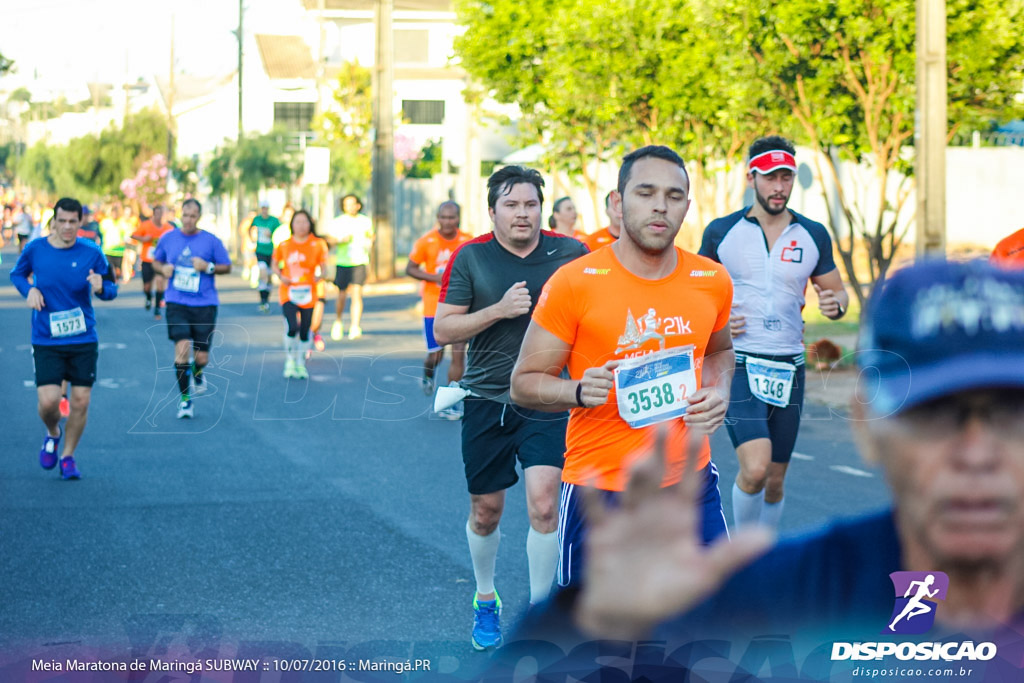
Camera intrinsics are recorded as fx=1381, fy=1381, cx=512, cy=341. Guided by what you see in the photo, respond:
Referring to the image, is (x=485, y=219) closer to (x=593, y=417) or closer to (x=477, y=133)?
(x=477, y=133)

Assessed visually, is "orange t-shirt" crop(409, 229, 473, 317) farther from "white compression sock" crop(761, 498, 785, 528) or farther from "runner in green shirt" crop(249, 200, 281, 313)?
"runner in green shirt" crop(249, 200, 281, 313)

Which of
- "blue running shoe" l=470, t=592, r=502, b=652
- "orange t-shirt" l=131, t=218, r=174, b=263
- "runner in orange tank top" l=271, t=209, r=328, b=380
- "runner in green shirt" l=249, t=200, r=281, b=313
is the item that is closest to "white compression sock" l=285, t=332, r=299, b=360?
"runner in orange tank top" l=271, t=209, r=328, b=380

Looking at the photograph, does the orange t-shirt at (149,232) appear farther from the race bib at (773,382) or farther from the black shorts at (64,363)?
the race bib at (773,382)

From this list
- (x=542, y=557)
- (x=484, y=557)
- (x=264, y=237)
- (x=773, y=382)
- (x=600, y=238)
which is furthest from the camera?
(x=264, y=237)

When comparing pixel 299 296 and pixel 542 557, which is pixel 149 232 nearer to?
pixel 299 296

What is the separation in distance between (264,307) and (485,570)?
20.0 m

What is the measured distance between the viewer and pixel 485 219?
44000mm

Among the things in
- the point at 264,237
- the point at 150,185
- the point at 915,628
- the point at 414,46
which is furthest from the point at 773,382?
the point at 414,46

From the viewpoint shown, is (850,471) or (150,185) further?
(150,185)

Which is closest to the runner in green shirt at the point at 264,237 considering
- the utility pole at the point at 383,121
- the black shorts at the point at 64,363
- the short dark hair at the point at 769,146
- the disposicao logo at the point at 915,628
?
the utility pole at the point at 383,121

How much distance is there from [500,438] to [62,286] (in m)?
4.87

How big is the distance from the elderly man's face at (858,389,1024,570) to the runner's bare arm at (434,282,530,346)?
446 centimetres

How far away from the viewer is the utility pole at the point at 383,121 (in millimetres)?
30859

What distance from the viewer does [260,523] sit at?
8.14 metres
